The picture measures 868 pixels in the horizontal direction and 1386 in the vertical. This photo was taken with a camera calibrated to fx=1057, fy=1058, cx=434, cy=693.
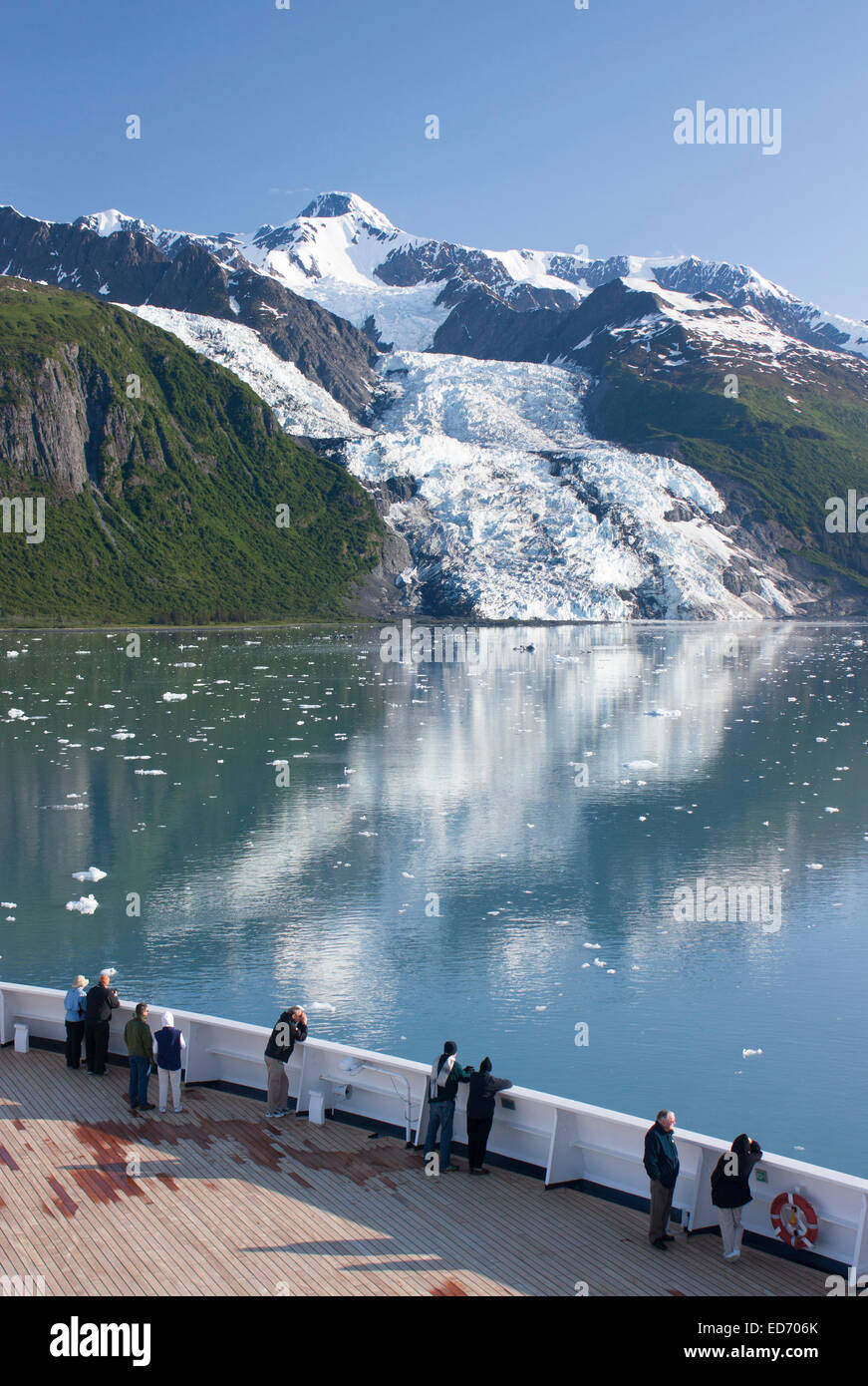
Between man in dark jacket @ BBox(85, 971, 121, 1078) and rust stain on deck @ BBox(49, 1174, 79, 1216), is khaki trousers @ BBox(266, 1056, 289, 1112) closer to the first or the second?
man in dark jacket @ BBox(85, 971, 121, 1078)

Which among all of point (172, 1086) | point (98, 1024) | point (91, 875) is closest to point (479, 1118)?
point (172, 1086)

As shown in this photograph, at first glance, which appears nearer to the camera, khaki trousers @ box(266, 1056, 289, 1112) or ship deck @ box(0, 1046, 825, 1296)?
ship deck @ box(0, 1046, 825, 1296)

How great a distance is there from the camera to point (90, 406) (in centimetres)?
17662

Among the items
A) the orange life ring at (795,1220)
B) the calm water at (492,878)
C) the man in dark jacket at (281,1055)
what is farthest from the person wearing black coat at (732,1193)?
the man in dark jacket at (281,1055)

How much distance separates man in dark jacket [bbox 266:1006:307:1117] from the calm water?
4873mm

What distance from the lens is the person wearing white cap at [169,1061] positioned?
13344 mm

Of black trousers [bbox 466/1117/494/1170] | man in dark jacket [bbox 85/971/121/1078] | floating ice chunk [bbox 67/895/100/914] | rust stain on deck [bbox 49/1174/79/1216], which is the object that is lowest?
floating ice chunk [bbox 67/895/100/914]

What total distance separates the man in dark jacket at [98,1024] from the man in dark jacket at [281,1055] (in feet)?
7.96

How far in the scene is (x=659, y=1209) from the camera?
1091 centimetres

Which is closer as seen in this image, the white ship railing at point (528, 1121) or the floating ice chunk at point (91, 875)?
the white ship railing at point (528, 1121)

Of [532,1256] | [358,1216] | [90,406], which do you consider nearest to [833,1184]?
[532,1256]

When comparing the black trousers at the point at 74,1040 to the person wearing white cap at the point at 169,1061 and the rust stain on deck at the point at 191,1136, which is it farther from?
the rust stain on deck at the point at 191,1136

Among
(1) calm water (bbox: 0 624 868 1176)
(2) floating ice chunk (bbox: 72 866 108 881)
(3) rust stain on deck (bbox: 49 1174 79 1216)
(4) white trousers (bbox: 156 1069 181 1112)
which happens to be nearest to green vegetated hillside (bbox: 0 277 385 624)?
(1) calm water (bbox: 0 624 868 1176)

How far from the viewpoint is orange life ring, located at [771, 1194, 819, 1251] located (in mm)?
10805
